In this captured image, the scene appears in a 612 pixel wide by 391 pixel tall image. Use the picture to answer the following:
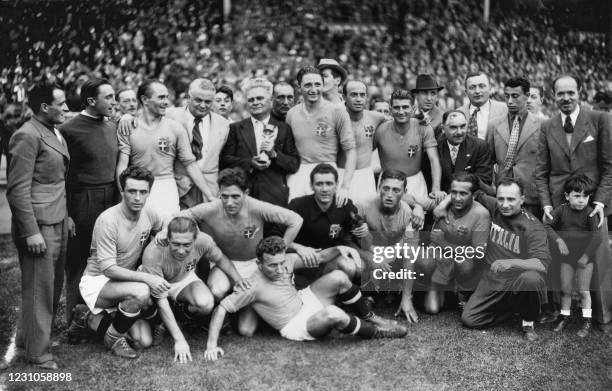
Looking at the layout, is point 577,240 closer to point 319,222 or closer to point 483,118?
point 483,118

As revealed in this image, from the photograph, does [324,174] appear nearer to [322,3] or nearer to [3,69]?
[3,69]

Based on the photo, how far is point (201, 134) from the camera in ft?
16.9

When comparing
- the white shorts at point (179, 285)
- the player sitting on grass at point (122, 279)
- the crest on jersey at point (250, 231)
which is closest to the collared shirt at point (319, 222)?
the crest on jersey at point (250, 231)

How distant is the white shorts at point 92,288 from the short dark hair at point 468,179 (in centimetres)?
283

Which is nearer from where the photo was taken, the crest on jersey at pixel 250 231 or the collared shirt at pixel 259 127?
the crest on jersey at pixel 250 231

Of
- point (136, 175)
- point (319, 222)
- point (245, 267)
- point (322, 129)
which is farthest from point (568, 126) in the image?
point (136, 175)

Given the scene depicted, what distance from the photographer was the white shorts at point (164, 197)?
4820mm

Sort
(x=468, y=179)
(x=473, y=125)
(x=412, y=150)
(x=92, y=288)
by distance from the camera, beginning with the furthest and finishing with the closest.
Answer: (x=473, y=125) < (x=412, y=150) < (x=468, y=179) < (x=92, y=288)

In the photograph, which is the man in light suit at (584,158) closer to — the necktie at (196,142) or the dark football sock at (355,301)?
the dark football sock at (355,301)

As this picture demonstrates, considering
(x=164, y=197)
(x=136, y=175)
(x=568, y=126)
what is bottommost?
(x=164, y=197)

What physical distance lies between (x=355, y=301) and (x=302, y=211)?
82 cm

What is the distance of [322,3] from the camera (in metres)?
12.0

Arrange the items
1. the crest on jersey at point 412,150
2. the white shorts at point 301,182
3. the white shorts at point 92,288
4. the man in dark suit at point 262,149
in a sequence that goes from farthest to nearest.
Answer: the crest on jersey at point 412,150 → the white shorts at point 301,182 → the man in dark suit at point 262,149 → the white shorts at point 92,288

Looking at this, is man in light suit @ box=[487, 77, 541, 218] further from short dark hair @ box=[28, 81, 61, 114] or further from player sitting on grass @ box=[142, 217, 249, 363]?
short dark hair @ box=[28, 81, 61, 114]
